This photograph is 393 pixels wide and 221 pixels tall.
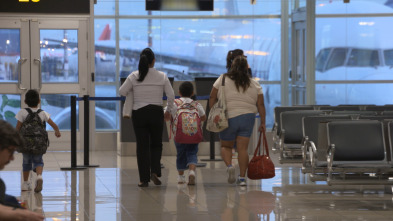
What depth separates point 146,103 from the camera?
A: 10.3 m

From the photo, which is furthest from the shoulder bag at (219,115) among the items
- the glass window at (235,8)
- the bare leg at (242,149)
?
the glass window at (235,8)

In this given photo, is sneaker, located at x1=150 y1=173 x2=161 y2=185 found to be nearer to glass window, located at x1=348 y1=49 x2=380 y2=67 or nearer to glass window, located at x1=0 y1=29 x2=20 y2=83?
glass window, located at x1=0 y1=29 x2=20 y2=83

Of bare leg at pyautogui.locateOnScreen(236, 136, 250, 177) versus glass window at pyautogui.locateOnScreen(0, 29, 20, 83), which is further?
glass window at pyautogui.locateOnScreen(0, 29, 20, 83)

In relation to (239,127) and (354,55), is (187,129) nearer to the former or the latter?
(239,127)

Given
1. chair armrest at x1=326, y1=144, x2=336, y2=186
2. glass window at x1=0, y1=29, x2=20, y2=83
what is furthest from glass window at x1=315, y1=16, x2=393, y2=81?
chair armrest at x1=326, y1=144, x2=336, y2=186

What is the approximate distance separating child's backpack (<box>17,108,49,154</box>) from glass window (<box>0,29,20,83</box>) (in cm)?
731

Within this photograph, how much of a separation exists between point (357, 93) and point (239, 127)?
9.30 meters

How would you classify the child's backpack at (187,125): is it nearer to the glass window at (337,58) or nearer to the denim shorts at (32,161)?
the denim shorts at (32,161)

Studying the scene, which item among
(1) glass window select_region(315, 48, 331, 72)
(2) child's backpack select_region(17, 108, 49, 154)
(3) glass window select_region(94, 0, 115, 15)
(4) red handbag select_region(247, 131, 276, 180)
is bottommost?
(4) red handbag select_region(247, 131, 276, 180)

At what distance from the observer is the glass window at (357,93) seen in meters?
18.9

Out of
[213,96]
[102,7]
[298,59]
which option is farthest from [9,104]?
[213,96]

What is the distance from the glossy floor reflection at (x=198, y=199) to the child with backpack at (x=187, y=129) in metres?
0.30

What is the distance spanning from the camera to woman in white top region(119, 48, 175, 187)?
33.9 feet

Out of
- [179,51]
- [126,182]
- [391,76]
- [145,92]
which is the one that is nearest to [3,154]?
[145,92]
